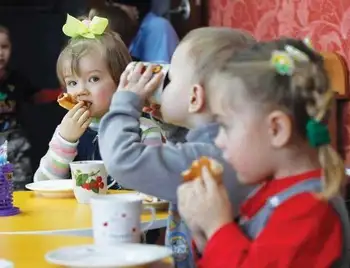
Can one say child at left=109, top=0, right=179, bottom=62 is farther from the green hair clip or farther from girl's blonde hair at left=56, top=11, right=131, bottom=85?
the green hair clip

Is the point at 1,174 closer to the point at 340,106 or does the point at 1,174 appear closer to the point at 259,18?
the point at 340,106

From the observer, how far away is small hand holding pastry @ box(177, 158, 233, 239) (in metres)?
1.36

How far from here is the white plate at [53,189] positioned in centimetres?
214

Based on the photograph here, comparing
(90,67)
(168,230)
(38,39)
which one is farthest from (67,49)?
(38,39)

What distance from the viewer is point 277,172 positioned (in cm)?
139

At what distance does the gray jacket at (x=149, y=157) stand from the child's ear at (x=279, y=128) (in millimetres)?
211

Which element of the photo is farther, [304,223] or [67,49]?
[67,49]

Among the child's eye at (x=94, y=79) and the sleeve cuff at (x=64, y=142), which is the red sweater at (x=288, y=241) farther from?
the child's eye at (x=94, y=79)

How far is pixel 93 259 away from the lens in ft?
4.36

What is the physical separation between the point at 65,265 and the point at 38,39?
3.44 meters

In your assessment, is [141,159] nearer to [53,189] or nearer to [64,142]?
[53,189]

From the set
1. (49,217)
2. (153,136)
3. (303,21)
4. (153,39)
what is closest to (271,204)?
(49,217)

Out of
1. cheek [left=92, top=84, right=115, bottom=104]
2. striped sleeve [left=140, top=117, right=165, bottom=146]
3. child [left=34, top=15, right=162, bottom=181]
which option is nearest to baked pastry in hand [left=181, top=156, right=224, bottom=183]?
striped sleeve [left=140, top=117, right=165, bottom=146]

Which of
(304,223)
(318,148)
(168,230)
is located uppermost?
(318,148)
